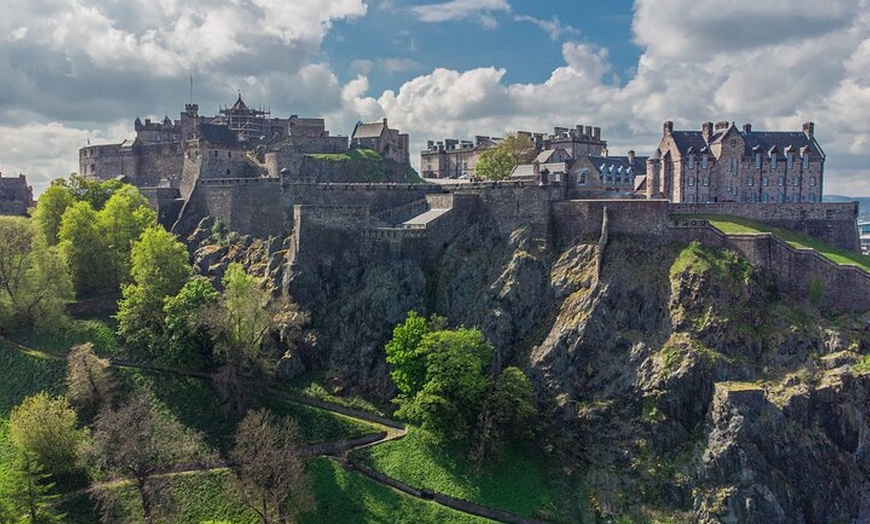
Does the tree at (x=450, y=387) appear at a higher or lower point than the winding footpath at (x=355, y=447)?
higher

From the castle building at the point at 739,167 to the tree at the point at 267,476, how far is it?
38.8 meters

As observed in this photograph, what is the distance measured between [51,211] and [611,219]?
50077 mm

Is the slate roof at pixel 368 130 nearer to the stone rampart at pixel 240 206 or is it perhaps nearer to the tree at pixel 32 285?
the stone rampart at pixel 240 206

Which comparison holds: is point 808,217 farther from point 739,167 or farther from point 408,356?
point 408,356

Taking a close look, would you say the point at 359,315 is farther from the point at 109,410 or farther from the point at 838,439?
the point at 838,439

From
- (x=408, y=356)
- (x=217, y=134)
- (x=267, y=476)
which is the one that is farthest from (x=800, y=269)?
(x=217, y=134)

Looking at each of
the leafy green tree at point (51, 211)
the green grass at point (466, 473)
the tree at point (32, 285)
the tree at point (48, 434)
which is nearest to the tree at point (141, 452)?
the tree at point (48, 434)

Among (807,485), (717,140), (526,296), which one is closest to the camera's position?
(807,485)

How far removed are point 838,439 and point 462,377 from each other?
76.8 feet

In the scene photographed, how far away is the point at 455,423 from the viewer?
48906 mm

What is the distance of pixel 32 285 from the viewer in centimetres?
5809

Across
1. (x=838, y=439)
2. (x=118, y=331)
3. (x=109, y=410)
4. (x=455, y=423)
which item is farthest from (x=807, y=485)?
(x=118, y=331)

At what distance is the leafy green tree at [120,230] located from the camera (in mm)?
63856

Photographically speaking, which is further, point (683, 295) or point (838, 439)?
point (683, 295)
